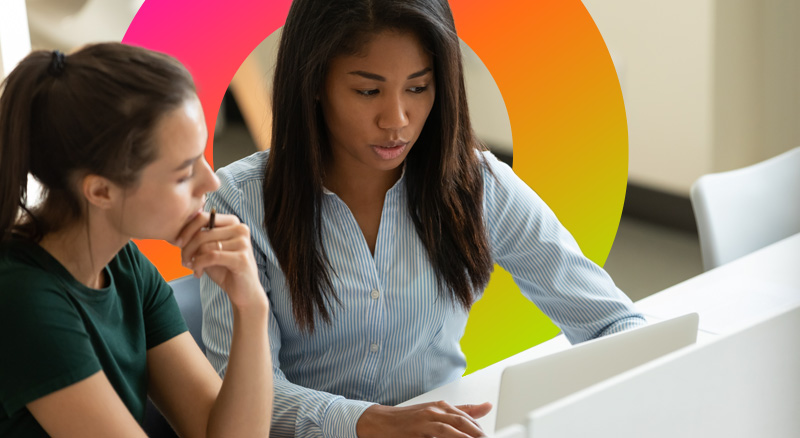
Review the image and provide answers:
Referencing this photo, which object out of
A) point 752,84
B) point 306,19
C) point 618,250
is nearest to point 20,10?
point 306,19

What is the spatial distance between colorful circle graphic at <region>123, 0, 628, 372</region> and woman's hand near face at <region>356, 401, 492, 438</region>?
→ 41.8 inches

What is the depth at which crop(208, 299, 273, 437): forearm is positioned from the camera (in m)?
1.22

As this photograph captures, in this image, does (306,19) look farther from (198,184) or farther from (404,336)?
(404,336)

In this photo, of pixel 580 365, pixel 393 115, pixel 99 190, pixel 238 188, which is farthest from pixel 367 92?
pixel 580 365

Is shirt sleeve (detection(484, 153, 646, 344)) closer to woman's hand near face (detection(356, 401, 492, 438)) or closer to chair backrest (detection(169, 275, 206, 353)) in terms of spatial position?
woman's hand near face (detection(356, 401, 492, 438))

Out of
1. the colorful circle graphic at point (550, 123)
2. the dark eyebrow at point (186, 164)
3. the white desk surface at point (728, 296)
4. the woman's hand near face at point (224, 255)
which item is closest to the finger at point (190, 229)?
the woman's hand near face at point (224, 255)

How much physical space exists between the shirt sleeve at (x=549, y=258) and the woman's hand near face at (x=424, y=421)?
0.46m

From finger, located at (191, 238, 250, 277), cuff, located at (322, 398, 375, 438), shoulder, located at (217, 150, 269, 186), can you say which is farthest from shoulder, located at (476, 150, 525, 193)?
finger, located at (191, 238, 250, 277)

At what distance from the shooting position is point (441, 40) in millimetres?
1473

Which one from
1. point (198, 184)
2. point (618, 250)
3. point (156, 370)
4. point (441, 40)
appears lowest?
point (618, 250)

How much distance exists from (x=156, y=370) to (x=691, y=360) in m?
0.82

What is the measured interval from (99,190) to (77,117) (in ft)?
0.32

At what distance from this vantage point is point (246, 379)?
1.23m

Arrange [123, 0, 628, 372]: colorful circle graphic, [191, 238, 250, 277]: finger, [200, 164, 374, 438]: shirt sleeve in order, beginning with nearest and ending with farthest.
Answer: [191, 238, 250, 277]: finger
[200, 164, 374, 438]: shirt sleeve
[123, 0, 628, 372]: colorful circle graphic
